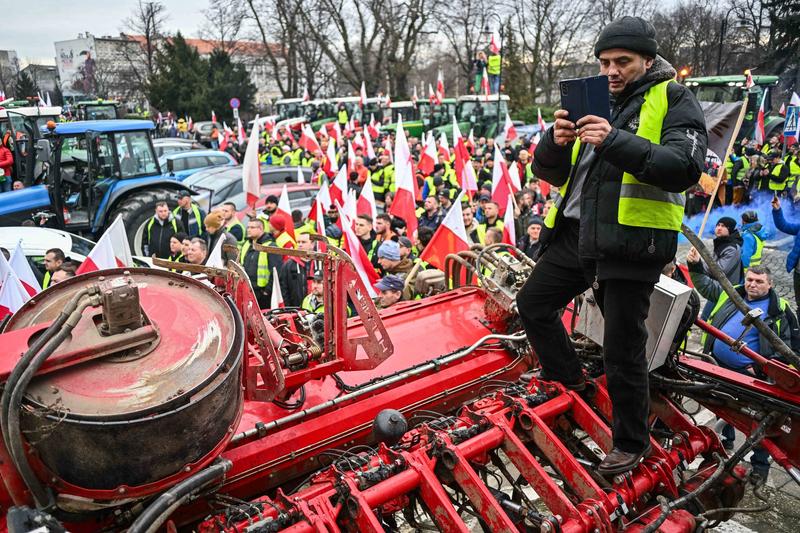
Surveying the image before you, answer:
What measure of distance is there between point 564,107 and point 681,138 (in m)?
0.49

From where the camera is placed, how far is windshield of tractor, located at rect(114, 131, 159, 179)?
11500 mm

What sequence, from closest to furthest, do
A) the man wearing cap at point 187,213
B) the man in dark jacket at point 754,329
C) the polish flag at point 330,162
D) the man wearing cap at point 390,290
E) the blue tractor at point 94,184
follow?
the man in dark jacket at point 754,329, the man wearing cap at point 390,290, the man wearing cap at point 187,213, the blue tractor at point 94,184, the polish flag at point 330,162

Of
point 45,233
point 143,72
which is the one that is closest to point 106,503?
point 45,233

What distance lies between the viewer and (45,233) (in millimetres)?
7770

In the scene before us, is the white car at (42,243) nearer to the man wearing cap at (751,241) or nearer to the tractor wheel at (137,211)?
the tractor wheel at (137,211)

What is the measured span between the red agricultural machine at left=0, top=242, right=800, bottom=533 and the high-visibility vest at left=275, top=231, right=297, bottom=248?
11.8ft

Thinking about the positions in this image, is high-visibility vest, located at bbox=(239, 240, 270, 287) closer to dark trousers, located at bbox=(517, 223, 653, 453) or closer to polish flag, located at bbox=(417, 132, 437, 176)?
dark trousers, located at bbox=(517, 223, 653, 453)

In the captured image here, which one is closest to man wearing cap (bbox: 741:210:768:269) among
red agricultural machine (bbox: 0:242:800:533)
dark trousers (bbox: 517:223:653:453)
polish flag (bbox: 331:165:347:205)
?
red agricultural machine (bbox: 0:242:800:533)

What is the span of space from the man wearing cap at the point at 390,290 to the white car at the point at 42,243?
10.8 feet

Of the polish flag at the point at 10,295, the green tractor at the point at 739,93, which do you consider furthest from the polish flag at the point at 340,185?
the green tractor at the point at 739,93

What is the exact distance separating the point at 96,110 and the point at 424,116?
13.8m

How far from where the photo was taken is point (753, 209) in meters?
13.1

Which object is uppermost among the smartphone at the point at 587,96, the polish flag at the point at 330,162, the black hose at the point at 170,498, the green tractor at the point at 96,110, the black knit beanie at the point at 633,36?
the green tractor at the point at 96,110

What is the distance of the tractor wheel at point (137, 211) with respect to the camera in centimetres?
1056
